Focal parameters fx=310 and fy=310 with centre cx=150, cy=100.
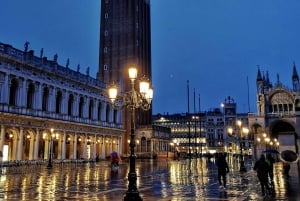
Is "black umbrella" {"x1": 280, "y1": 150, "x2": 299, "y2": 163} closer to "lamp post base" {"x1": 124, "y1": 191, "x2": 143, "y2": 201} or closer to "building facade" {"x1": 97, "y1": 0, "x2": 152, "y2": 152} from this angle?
"lamp post base" {"x1": 124, "y1": 191, "x2": 143, "y2": 201}

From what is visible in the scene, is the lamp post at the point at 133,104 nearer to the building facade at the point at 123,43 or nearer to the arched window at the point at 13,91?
the arched window at the point at 13,91

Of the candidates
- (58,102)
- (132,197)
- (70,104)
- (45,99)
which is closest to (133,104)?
(132,197)

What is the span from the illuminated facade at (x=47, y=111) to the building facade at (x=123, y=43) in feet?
37.6

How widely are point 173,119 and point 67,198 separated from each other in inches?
4032

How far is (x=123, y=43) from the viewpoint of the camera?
69250 mm

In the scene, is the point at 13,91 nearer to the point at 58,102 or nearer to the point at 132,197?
the point at 58,102

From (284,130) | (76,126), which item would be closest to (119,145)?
(76,126)

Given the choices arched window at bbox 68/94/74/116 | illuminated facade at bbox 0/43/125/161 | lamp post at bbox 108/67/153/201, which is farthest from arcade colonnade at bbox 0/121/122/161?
lamp post at bbox 108/67/153/201

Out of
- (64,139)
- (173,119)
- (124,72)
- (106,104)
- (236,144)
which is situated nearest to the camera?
(64,139)

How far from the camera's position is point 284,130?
208 ft

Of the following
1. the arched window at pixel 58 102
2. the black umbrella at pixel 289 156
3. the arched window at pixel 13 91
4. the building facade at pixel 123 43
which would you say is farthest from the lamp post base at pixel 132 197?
the building facade at pixel 123 43

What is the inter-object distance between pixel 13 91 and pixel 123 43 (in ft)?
115

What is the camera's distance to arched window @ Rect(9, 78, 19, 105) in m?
37.6

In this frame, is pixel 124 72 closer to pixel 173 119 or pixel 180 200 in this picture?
pixel 173 119
